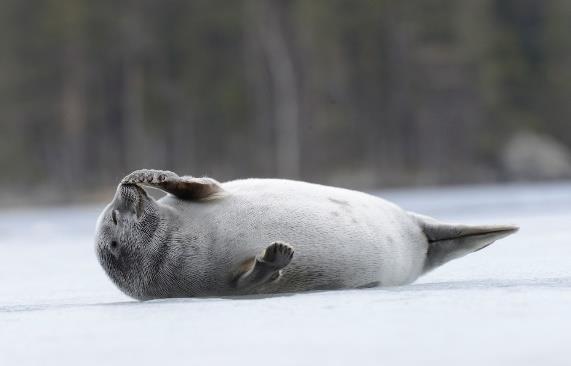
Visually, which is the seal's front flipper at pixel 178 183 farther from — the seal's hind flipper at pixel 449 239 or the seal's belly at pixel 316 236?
the seal's hind flipper at pixel 449 239

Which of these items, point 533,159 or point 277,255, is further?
point 533,159

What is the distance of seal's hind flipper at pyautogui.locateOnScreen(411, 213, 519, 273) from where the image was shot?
14.2 feet

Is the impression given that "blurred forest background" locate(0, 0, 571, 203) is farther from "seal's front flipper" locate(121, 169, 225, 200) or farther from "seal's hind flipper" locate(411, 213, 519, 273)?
"seal's front flipper" locate(121, 169, 225, 200)

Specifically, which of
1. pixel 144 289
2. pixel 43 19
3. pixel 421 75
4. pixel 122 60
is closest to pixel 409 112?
pixel 421 75

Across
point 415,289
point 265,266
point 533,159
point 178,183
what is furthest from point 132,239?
point 533,159

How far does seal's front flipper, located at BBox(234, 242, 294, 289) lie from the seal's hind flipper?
38.2 inches

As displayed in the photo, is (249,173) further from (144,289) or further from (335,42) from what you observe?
(144,289)

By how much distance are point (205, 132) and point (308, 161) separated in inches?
495

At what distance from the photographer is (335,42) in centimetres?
3562

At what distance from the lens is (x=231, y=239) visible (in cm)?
369

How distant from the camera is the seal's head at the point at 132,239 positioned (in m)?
3.69

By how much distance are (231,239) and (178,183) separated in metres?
0.31

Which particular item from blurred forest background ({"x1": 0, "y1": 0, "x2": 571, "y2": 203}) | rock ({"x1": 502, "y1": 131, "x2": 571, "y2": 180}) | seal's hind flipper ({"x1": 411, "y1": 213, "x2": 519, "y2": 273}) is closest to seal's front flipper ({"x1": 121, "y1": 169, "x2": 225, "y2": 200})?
seal's hind flipper ({"x1": 411, "y1": 213, "x2": 519, "y2": 273})

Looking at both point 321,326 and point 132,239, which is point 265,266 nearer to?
point 132,239
